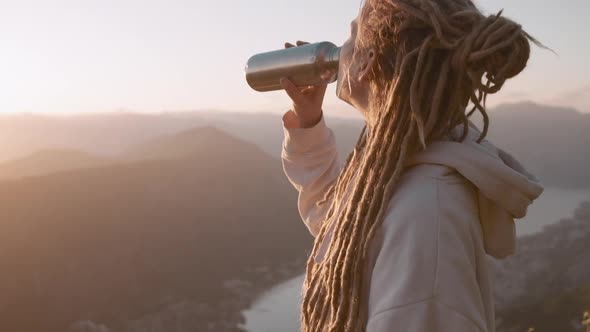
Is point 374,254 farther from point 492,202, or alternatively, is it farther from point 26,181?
point 26,181

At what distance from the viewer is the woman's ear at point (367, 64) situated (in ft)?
3.57

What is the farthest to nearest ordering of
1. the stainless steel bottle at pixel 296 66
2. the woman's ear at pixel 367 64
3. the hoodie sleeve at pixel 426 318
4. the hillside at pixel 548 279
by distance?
1. the hillside at pixel 548 279
2. the stainless steel bottle at pixel 296 66
3. the woman's ear at pixel 367 64
4. the hoodie sleeve at pixel 426 318

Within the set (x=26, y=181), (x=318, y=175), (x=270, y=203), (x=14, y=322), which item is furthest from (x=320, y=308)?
(x=270, y=203)

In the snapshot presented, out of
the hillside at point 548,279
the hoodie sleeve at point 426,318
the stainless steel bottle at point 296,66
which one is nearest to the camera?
the hoodie sleeve at point 426,318

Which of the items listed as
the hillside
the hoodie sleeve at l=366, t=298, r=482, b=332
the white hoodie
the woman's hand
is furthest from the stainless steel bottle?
the hillside

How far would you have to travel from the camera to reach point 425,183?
3.28 feet

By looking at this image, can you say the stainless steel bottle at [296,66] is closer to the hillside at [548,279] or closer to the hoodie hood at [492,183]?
the hoodie hood at [492,183]

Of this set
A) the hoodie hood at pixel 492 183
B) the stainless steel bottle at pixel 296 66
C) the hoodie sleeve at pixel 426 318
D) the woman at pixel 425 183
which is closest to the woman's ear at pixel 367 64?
the woman at pixel 425 183

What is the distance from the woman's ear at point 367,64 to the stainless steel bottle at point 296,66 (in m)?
0.30

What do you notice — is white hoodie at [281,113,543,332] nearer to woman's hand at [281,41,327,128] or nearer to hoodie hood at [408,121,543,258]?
hoodie hood at [408,121,543,258]

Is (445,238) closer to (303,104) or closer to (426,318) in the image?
(426,318)

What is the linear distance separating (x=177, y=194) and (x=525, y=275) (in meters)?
10.8

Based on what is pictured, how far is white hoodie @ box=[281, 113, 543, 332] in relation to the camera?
0.93 metres

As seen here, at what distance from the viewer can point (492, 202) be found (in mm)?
1038
